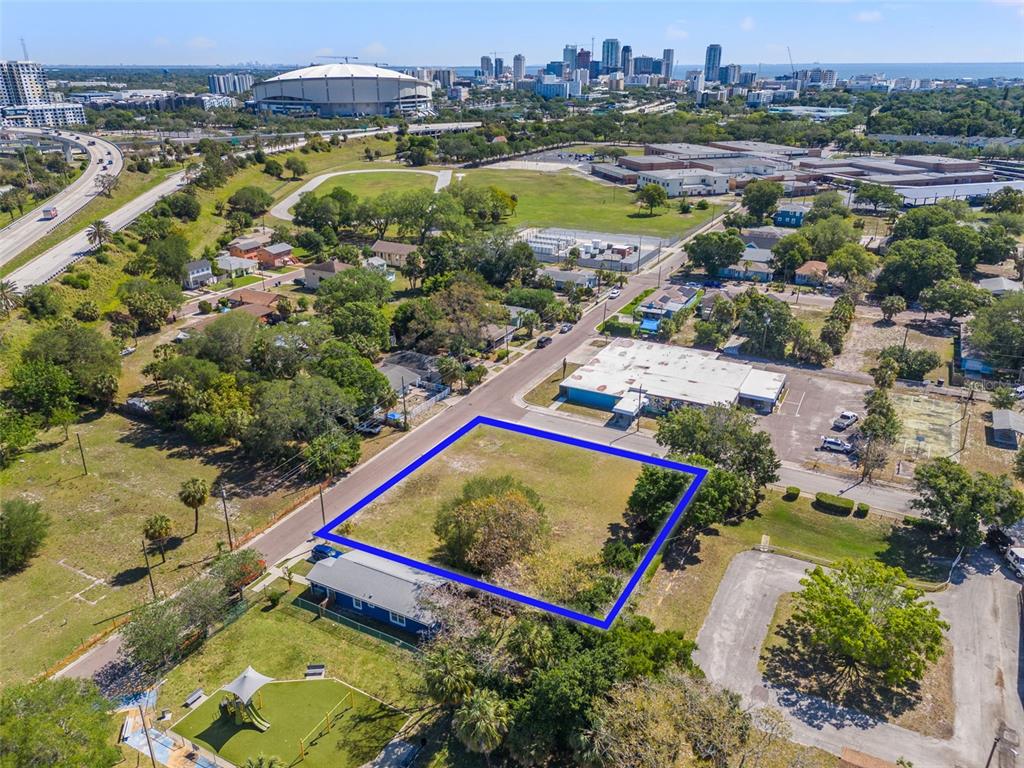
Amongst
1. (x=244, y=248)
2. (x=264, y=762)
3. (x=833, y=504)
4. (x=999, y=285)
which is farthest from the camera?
(x=244, y=248)

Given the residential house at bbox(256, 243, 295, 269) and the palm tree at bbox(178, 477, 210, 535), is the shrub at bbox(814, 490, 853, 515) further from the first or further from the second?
the residential house at bbox(256, 243, 295, 269)

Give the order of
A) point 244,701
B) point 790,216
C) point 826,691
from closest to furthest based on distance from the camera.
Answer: point 244,701 < point 826,691 < point 790,216

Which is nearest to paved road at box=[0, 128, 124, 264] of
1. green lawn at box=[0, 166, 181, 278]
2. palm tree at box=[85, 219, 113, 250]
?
green lawn at box=[0, 166, 181, 278]

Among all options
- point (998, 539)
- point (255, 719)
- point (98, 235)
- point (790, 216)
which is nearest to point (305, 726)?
point (255, 719)

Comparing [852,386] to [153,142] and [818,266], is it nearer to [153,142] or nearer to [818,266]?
[818,266]

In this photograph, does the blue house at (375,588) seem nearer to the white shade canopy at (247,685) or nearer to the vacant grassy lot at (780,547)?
the white shade canopy at (247,685)

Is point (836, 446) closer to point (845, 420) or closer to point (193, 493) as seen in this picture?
point (845, 420)
